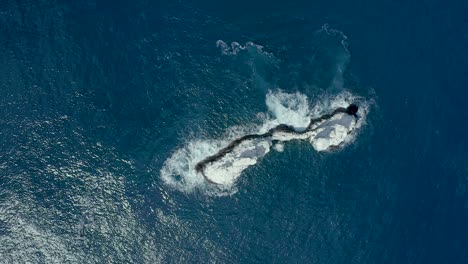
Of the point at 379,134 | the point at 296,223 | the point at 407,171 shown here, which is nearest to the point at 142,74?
the point at 296,223

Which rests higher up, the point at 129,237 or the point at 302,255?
the point at 302,255

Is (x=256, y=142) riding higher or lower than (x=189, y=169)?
higher

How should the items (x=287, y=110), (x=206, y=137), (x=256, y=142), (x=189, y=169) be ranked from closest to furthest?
(x=189, y=169)
(x=206, y=137)
(x=256, y=142)
(x=287, y=110)

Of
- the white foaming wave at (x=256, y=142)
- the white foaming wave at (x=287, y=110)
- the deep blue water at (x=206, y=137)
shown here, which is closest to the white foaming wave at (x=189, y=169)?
the white foaming wave at (x=256, y=142)

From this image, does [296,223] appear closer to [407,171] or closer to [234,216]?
[234,216]

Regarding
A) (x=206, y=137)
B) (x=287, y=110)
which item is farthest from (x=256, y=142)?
(x=206, y=137)

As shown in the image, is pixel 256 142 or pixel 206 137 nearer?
pixel 206 137

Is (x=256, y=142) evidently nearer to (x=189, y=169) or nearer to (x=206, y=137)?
Answer: (x=206, y=137)
